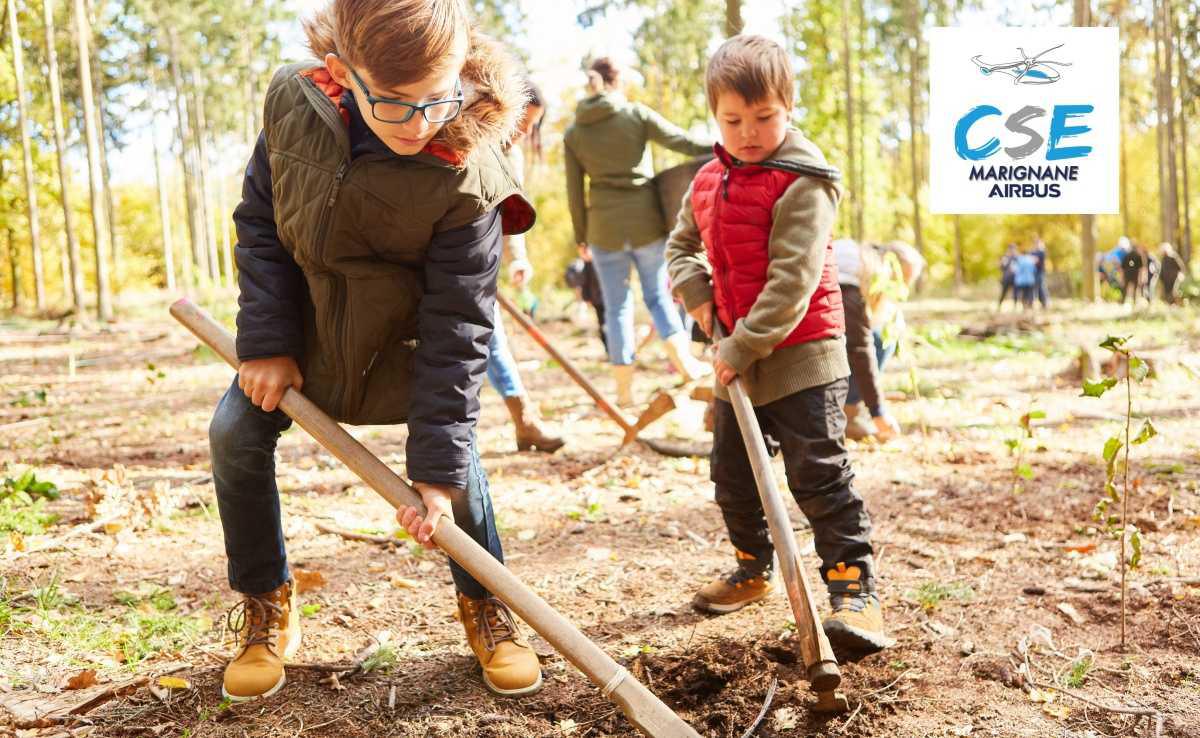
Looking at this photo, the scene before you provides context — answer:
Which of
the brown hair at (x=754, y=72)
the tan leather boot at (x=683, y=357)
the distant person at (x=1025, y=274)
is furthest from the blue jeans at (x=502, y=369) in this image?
the distant person at (x=1025, y=274)

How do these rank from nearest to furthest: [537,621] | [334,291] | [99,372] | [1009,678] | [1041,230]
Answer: [537,621], [334,291], [1009,678], [99,372], [1041,230]

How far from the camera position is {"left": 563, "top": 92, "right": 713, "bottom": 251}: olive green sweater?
5.56 metres

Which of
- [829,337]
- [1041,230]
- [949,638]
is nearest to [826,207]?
[829,337]

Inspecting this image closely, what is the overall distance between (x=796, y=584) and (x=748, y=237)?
100cm

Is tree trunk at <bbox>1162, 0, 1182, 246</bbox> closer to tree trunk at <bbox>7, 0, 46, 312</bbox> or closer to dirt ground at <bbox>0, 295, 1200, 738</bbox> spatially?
dirt ground at <bbox>0, 295, 1200, 738</bbox>

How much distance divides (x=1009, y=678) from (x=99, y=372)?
927cm

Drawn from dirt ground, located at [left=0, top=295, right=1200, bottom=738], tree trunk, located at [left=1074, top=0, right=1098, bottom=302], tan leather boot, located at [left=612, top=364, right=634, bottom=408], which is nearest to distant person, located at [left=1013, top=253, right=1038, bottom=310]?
tree trunk, located at [left=1074, top=0, right=1098, bottom=302]

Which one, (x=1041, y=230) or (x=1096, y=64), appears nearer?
(x=1096, y=64)

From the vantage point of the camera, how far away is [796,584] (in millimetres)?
2289

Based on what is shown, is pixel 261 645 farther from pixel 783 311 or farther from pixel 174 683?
pixel 783 311

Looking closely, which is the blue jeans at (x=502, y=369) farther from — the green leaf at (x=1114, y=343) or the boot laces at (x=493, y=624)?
the green leaf at (x=1114, y=343)

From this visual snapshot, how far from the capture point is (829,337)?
269 cm

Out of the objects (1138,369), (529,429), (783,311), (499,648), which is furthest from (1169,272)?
(499,648)

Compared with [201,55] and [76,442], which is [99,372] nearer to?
[76,442]
